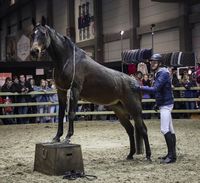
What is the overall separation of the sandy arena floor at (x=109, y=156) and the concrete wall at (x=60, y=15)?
74.0 feet

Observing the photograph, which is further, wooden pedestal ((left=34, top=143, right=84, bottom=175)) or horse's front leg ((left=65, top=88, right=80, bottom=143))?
horse's front leg ((left=65, top=88, right=80, bottom=143))

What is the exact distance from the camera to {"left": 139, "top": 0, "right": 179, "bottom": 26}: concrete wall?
23.8 m

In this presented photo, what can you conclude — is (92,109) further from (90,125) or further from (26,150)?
(26,150)

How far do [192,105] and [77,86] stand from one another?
9.87 meters

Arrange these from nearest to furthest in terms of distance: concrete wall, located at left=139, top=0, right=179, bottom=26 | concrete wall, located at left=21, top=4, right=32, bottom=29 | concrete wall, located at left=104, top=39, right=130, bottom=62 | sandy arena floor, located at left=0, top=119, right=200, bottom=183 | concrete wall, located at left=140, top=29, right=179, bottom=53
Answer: sandy arena floor, located at left=0, top=119, right=200, bottom=183
concrete wall, located at left=140, top=29, right=179, bottom=53
concrete wall, located at left=139, top=0, right=179, bottom=26
concrete wall, located at left=104, top=39, right=130, bottom=62
concrete wall, located at left=21, top=4, right=32, bottom=29

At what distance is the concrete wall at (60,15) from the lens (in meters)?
37.1

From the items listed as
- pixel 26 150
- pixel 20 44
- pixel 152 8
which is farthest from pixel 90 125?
pixel 20 44

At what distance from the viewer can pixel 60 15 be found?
3806cm

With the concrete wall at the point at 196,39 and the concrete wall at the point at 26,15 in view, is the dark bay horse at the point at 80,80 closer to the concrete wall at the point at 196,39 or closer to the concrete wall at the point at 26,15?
the concrete wall at the point at 196,39

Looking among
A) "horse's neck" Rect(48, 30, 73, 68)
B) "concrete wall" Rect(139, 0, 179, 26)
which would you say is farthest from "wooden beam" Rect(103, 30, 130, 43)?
"horse's neck" Rect(48, 30, 73, 68)

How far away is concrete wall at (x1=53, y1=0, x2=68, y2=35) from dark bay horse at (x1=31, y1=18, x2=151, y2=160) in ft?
94.6

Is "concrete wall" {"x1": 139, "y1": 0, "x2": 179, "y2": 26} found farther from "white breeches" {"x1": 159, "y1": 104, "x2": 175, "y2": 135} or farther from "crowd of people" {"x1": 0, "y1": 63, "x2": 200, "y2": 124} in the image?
"white breeches" {"x1": 159, "y1": 104, "x2": 175, "y2": 135}

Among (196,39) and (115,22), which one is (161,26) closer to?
(196,39)

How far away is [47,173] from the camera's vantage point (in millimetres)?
7422
